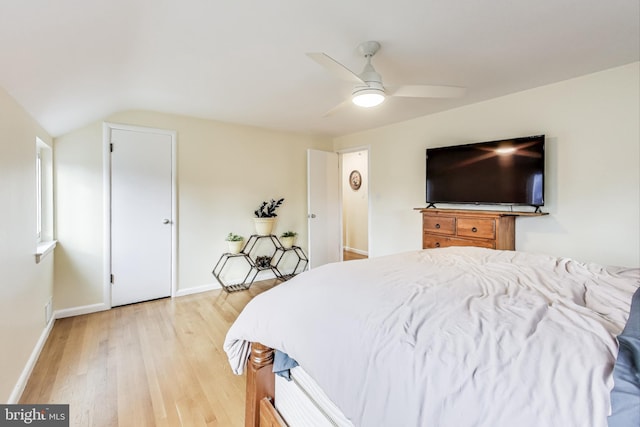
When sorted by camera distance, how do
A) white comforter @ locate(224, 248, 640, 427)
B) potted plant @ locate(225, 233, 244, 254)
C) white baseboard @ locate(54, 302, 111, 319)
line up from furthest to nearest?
potted plant @ locate(225, 233, 244, 254) < white baseboard @ locate(54, 302, 111, 319) < white comforter @ locate(224, 248, 640, 427)

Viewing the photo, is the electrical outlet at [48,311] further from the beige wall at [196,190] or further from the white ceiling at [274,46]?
the white ceiling at [274,46]

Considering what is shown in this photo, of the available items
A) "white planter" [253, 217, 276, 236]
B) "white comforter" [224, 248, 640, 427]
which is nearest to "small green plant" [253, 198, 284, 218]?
"white planter" [253, 217, 276, 236]

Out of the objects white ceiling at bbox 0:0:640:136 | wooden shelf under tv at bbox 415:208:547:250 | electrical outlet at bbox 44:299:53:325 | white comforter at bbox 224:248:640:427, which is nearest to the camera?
white comforter at bbox 224:248:640:427

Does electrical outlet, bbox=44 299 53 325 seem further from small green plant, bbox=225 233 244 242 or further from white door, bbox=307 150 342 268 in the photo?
white door, bbox=307 150 342 268

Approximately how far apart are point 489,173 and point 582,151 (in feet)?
2.37

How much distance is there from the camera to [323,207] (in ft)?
15.1

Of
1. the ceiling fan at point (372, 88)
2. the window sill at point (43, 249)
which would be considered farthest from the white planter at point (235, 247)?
the ceiling fan at point (372, 88)

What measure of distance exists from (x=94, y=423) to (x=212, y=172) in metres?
2.76

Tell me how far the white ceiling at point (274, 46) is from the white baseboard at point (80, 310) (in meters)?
1.77

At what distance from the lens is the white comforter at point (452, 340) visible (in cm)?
65

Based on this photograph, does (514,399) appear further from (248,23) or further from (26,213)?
(26,213)

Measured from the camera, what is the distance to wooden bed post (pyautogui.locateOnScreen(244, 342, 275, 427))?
130cm

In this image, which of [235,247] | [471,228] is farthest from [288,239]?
[471,228]

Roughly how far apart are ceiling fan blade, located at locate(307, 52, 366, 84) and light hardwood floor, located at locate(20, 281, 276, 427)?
205 centimetres
